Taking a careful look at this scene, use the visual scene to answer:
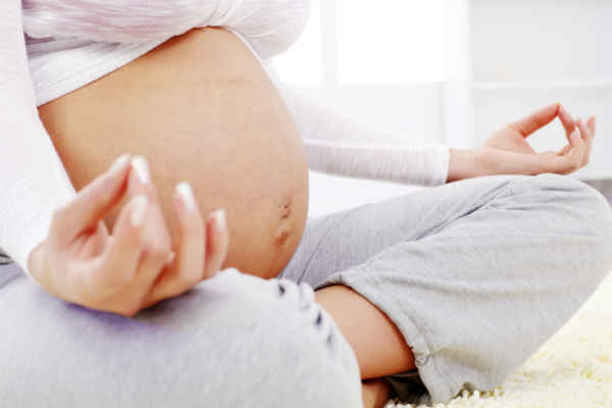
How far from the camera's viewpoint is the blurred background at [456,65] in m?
2.33

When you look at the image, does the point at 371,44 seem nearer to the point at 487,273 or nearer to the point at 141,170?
the point at 487,273

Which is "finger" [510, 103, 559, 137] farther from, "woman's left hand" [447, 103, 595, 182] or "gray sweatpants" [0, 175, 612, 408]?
"gray sweatpants" [0, 175, 612, 408]

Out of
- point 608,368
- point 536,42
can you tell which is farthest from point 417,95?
point 608,368

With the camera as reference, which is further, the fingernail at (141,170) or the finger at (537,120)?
the finger at (537,120)

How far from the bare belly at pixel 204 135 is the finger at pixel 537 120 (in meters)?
0.45

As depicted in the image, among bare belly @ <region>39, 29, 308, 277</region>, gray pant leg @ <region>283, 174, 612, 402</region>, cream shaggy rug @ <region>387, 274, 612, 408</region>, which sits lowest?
cream shaggy rug @ <region>387, 274, 612, 408</region>

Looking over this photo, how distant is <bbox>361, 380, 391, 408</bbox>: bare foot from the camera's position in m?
0.65

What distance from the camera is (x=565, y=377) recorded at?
30.1 inches

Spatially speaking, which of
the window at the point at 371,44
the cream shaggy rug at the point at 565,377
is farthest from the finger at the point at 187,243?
the window at the point at 371,44

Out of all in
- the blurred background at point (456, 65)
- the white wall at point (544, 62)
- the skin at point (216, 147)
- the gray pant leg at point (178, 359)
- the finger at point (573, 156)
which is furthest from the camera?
the white wall at point (544, 62)

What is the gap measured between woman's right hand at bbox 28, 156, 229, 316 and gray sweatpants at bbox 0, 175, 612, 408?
70 millimetres

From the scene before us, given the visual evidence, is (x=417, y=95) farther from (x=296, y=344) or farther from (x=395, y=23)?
(x=296, y=344)

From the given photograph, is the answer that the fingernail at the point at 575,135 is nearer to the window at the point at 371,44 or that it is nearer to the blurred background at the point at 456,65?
the blurred background at the point at 456,65

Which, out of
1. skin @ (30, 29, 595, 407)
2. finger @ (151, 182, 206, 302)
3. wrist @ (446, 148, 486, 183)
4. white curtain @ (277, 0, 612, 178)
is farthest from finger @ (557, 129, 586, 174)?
white curtain @ (277, 0, 612, 178)
